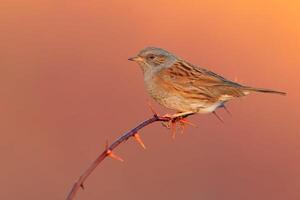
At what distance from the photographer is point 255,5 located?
13.3 metres

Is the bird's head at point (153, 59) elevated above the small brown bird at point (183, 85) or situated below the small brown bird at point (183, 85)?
above

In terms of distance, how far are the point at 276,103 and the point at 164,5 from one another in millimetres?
3275

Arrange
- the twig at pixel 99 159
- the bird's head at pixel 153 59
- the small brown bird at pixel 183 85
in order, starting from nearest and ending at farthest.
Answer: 1. the twig at pixel 99 159
2. the small brown bird at pixel 183 85
3. the bird's head at pixel 153 59

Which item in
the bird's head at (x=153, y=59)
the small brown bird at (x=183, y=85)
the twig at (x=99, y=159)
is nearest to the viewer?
the twig at (x=99, y=159)

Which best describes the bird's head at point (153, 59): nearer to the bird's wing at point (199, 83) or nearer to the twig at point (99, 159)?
the bird's wing at point (199, 83)

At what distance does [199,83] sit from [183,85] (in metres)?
0.13

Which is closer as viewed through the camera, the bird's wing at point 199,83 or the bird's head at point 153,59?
the bird's wing at point 199,83

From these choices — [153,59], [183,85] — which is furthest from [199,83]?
[153,59]

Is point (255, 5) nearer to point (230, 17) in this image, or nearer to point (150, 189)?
point (230, 17)

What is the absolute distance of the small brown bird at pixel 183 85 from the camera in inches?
214

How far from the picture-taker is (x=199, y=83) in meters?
5.71

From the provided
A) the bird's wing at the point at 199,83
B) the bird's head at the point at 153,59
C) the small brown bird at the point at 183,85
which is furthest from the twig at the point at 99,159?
the bird's head at the point at 153,59

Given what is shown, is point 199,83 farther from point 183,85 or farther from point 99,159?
point 99,159

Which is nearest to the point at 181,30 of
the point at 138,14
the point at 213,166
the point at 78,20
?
the point at 138,14
